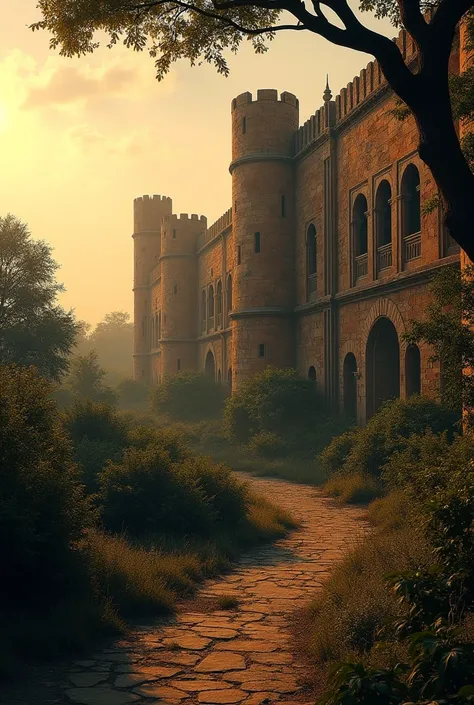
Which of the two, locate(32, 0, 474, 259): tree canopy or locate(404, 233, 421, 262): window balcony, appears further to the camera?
locate(404, 233, 421, 262): window balcony

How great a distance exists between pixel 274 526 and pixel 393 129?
10524mm

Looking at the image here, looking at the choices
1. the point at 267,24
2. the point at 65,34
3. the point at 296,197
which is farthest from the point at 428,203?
the point at 296,197

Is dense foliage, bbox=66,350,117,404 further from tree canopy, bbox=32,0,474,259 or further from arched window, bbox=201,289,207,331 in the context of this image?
tree canopy, bbox=32,0,474,259

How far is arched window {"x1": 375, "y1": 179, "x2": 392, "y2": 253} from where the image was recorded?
58.4ft

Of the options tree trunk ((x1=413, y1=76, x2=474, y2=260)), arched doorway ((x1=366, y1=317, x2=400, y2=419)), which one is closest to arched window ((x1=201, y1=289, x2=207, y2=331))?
arched doorway ((x1=366, y1=317, x2=400, y2=419))

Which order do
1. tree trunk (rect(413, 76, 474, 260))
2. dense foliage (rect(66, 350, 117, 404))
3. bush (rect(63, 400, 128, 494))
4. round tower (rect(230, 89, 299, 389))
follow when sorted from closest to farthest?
tree trunk (rect(413, 76, 474, 260)) → bush (rect(63, 400, 128, 494)) → round tower (rect(230, 89, 299, 389)) → dense foliage (rect(66, 350, 117, 404))

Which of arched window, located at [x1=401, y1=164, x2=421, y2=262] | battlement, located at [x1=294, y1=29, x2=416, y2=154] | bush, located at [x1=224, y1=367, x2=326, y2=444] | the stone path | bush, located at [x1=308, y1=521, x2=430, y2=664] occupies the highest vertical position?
battlement, located at [x1=294, y1=29, x2=416, y2=154]

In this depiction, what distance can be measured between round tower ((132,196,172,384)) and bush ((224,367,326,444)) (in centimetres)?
2757

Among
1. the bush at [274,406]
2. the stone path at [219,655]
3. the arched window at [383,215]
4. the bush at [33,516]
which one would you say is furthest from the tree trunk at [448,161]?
the bush at [274,406]

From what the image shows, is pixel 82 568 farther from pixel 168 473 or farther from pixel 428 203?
pixel 428 203

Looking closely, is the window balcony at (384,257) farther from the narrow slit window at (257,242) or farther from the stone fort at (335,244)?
the narrow slit window at (257,242)

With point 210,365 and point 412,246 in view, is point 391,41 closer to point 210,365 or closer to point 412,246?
point 412,246

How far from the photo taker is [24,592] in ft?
19.6

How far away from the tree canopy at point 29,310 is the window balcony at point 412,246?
15002 mm
